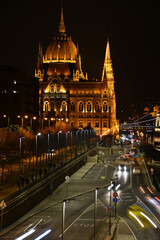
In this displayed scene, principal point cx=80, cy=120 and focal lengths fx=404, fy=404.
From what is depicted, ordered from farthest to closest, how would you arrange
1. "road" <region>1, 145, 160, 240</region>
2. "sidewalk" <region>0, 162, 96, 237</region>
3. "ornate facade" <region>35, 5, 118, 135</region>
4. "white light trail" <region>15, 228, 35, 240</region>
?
"ornate facade" <region>35, 5, 118, 135</region>, "sidewalk" <region>0, 162, 96, 237</region>, "road" <region>1, 145, 160, 240</region>, "white light trail" <region>15, 228, 35, 240</region>

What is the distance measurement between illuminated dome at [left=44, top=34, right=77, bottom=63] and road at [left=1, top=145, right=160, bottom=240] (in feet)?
446

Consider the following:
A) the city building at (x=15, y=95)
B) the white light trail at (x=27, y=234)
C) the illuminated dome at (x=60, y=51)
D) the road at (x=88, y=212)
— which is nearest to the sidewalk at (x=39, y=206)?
the road at (x=88, y=212)

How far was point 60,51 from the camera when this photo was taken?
19538 centimetres

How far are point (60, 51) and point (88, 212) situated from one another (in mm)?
162286

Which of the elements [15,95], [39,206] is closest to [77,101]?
[15,95]

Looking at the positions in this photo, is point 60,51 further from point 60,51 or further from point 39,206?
point 39,206

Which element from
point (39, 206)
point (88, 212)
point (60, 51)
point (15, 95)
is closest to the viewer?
point (88, 212)

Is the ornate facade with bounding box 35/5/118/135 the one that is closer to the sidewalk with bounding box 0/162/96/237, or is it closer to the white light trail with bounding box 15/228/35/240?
the sidewalk with bounding box 0/162/96/237

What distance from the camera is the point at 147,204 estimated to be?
43875mm

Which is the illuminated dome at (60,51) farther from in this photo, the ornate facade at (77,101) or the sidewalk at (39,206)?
the sidewalk at (39,206)

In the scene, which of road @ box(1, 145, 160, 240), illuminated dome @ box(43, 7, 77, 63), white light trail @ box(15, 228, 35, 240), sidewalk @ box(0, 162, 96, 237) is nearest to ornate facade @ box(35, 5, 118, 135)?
illuminated dome @ box(43, 7, 77, 63)

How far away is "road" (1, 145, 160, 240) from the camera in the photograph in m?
30.6

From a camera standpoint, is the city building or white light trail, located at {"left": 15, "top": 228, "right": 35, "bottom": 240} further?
the city building

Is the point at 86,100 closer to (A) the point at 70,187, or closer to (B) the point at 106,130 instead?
(B) the point at 106,130
